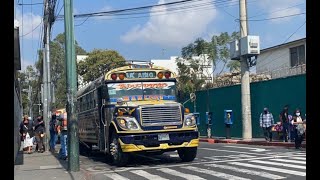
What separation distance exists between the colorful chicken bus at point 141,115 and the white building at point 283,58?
17.3 meters

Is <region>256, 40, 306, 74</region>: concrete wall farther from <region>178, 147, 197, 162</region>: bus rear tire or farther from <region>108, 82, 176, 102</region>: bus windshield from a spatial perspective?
<region>178, 147, 197, 162</region>: bus rear tire

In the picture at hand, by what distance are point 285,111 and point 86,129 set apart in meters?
8.39

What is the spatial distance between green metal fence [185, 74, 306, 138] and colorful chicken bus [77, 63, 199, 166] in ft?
29.9

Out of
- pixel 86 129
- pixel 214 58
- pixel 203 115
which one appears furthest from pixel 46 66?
pixel 214 58

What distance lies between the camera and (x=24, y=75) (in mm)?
74188

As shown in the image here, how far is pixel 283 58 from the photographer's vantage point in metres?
36.3

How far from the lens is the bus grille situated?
13680 mm

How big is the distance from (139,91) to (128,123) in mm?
1599

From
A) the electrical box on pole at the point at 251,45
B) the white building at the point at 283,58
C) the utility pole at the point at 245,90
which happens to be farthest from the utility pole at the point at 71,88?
the white building at the point at 283,58

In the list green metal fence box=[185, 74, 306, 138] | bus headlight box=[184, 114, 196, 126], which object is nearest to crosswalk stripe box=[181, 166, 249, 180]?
bus headlight box=[184, 114, 196, 126]

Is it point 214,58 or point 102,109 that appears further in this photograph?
point 214,58

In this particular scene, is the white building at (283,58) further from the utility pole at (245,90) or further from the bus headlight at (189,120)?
the bus headlight at (189,120)
